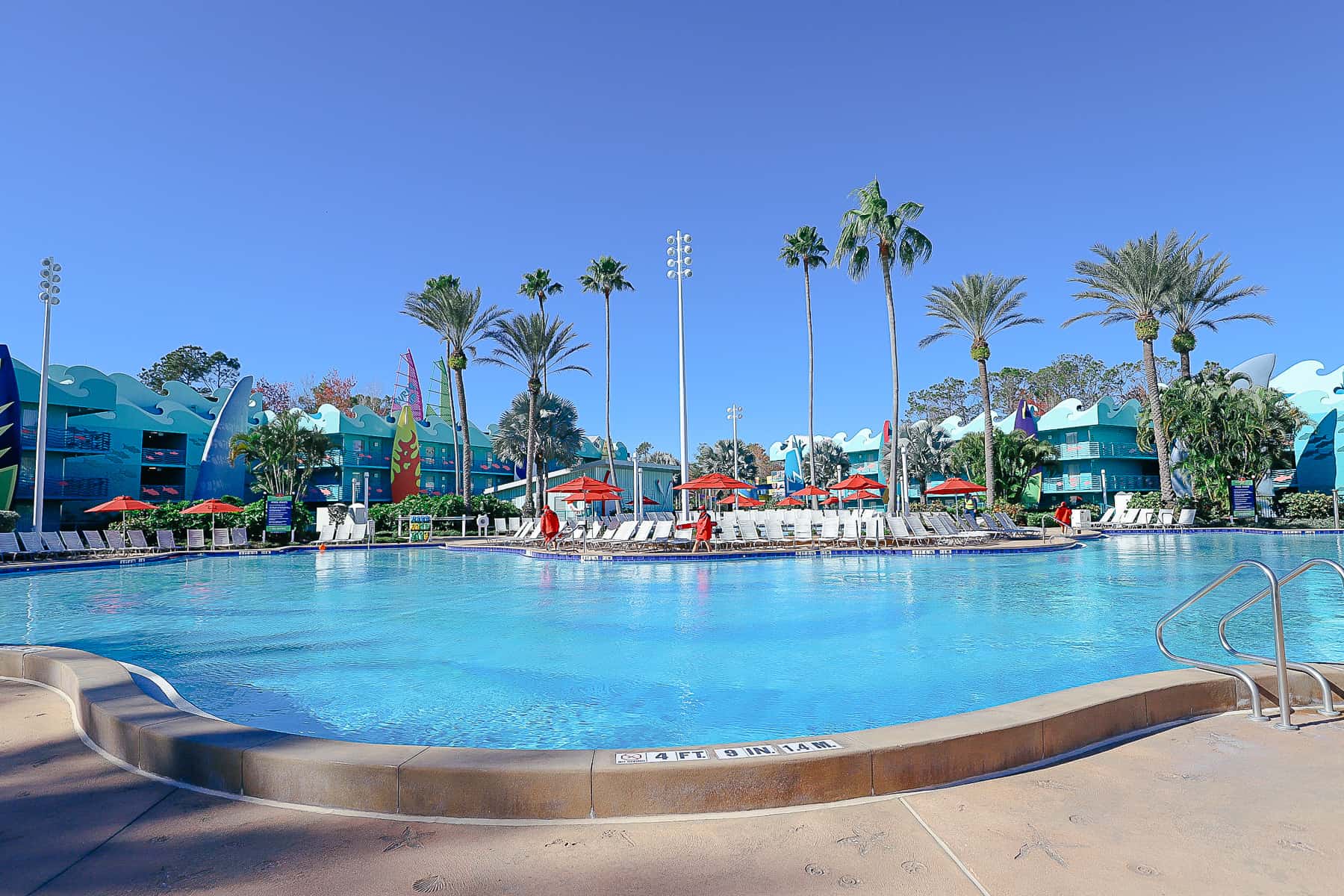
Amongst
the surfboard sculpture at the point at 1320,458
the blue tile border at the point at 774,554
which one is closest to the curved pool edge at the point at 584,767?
the blue tile border at the point at 774,554

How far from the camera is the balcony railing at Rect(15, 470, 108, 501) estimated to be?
93.5 ft

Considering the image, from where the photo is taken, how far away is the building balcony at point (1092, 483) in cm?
4031

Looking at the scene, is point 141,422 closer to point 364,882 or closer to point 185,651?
point 185,651

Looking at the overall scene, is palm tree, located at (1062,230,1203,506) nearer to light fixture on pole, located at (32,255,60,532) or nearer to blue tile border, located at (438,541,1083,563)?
blue tile border, located at (438,541,1083,563)

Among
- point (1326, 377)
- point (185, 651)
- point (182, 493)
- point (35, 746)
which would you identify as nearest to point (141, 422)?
point (182, 493)

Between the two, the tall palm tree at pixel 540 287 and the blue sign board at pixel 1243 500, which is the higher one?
the tall palm tree at pixel 540 287

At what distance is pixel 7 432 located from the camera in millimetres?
25812

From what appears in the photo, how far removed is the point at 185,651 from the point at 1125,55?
19.8 m

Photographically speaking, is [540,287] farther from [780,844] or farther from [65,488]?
[780,844]

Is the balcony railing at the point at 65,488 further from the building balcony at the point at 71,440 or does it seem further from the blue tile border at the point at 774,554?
the blue tile border at the point at 774,554

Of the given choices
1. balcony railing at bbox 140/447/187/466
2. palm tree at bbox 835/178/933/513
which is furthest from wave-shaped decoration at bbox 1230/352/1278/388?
balcony railing at bbox 140/447/187/466

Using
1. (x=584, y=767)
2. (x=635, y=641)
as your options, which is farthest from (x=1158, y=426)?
(x=584, y=767)

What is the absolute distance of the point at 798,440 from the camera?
2298 inches

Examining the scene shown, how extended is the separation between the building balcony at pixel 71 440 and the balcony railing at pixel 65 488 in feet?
3.79
